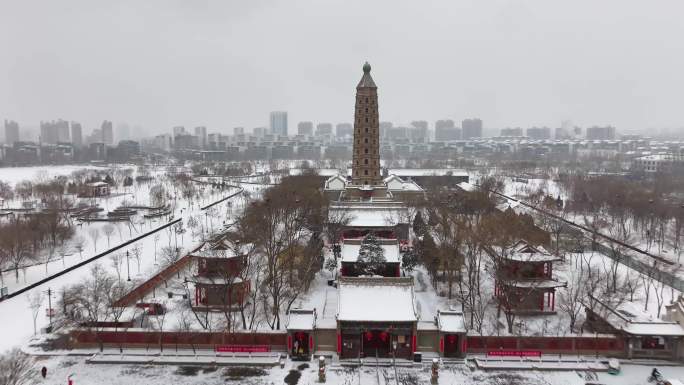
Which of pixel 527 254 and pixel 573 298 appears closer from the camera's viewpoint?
pixel 527 254

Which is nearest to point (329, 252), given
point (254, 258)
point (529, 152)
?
point (254, 258)

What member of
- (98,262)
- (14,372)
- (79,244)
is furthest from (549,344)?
(79,244)

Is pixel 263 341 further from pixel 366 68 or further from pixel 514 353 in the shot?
pixel 366 68

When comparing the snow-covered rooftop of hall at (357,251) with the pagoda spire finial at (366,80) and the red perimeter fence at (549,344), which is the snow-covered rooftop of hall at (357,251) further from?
the pagoda spire finial at (366,80)

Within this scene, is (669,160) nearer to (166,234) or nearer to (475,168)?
(475,168)

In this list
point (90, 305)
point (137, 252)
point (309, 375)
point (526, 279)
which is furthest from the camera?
point (137, 252)

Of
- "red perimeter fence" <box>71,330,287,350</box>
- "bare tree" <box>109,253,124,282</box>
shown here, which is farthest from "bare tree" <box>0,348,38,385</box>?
"bare tree" <box>109,253,124,282</box>

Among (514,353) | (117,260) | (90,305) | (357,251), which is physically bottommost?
(514,353)

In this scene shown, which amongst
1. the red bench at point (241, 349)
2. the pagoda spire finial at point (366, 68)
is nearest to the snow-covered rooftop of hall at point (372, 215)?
the pagoda spire finial at point (366, 68)
